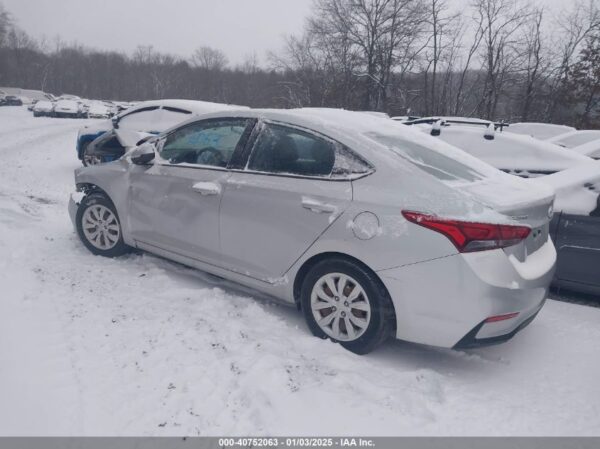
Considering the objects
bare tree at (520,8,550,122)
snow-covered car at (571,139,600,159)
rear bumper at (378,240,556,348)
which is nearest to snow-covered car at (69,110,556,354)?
rear bumper at (378,240,556,348)

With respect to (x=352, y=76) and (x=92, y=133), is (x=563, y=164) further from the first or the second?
(x=352, y=76)

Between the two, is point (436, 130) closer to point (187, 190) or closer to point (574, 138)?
point (187, 190)

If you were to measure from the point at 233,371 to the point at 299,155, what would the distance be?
1.59m

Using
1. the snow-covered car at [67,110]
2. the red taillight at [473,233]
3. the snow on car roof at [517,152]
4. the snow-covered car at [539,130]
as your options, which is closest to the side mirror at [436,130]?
the snow on car roof at [517,152]

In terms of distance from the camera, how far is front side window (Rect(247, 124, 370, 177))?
3.11 meters

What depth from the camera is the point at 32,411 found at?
2.35 m

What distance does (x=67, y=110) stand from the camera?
33250mm

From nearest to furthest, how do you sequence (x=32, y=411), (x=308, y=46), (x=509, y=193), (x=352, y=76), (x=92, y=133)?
1. (x=32, y=411)
2. (x=509, y=193)
3. (x=92, y=133)
4. (x=352, y=76)
5. (x=308, y=46)

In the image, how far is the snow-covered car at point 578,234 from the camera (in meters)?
3.88

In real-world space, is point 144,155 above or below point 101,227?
above

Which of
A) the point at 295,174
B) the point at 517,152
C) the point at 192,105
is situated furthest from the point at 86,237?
the point at 517,152

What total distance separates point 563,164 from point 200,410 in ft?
20.1

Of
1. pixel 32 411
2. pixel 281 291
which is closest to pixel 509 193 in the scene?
pixel 281 291

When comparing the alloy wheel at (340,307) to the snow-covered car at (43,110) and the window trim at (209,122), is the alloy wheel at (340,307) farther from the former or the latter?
the snow-covered car at (43,110)
